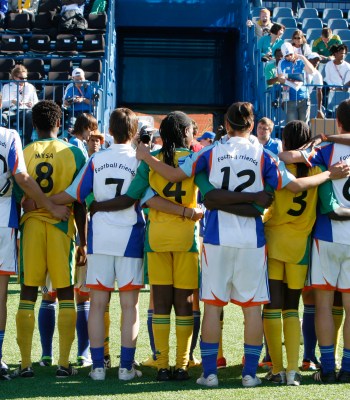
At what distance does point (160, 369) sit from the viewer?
19.8ft

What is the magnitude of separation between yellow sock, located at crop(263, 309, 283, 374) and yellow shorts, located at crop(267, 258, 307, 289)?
215 mm

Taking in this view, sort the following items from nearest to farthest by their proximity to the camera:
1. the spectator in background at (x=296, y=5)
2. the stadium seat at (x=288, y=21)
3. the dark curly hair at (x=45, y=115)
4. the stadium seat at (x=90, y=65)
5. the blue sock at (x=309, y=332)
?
the dark curly hair at (x=45, y=115) < the blue sock at (x=309, y=332) < the stadium seat at (x=90, y=65) < the stadium seat at (x=288, y=21) < the spectator in background at (x=296, y=5)

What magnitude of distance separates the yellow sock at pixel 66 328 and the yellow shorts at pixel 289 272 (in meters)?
1.39

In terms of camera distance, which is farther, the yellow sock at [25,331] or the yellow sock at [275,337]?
the yellow sock at [25,331]

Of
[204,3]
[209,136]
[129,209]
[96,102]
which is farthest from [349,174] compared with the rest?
[204,3]

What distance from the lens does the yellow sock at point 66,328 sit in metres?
6.13

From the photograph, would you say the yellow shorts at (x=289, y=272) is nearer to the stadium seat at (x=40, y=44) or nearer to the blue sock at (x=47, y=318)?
the blue sock at (x=47, y=318)

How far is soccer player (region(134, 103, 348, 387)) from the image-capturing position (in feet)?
19.2

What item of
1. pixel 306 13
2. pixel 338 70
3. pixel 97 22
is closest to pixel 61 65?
pixel 97 22

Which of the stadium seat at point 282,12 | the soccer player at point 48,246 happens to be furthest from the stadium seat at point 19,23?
the soccer player at point 48,246

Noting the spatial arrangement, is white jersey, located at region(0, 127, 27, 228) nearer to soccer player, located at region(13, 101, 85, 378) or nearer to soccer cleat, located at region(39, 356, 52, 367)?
soccer player, located at region(13, 101, 85, 378)

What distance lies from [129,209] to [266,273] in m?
1.04

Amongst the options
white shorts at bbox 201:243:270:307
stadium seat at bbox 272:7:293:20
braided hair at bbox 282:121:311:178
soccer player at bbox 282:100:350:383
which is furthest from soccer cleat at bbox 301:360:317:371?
stadium seat at bbox 272:7:293:20

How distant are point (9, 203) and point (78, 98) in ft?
20.3
